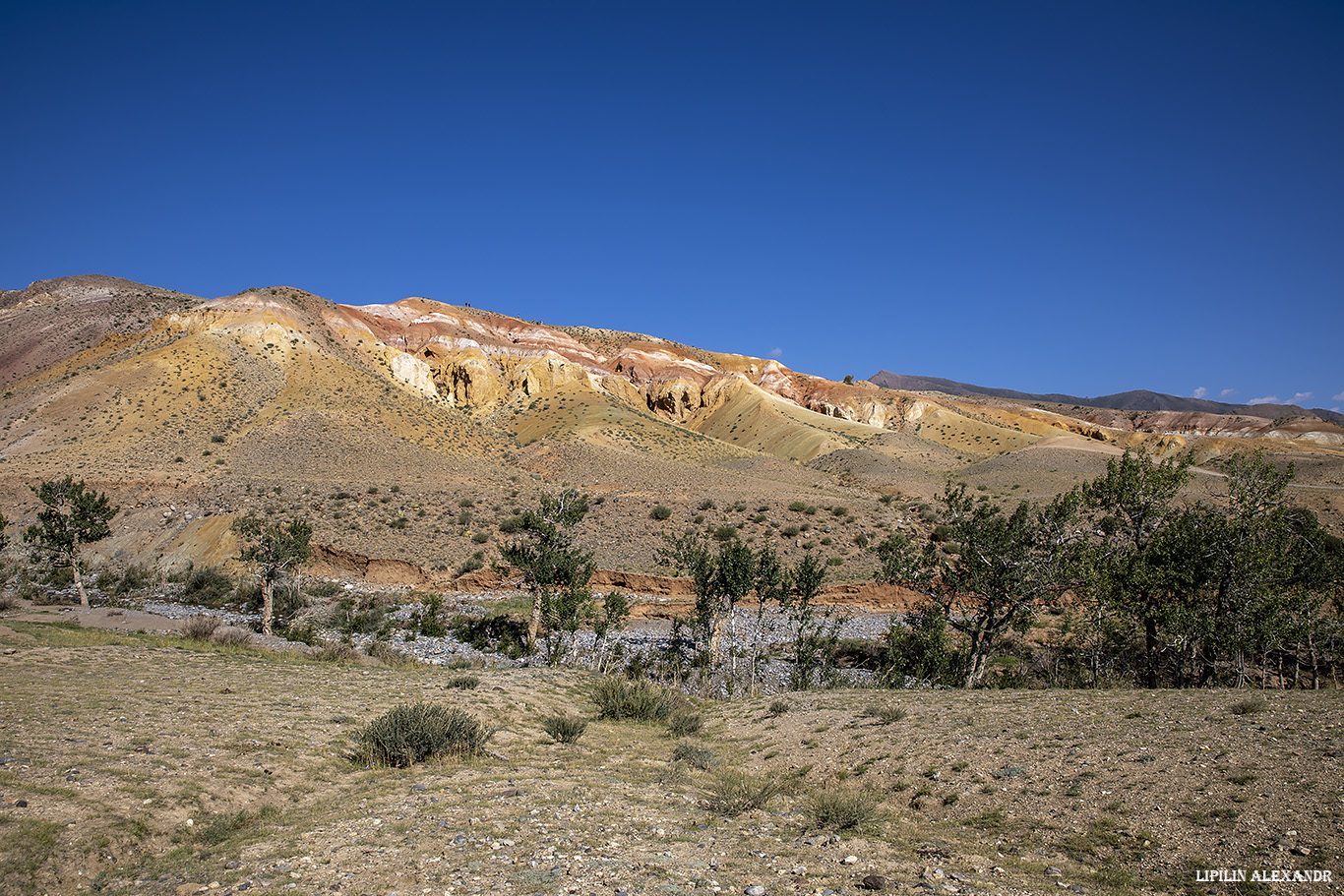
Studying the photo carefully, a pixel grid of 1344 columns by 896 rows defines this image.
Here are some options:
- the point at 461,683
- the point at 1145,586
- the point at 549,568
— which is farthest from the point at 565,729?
the point at 1145,586

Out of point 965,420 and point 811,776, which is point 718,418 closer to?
point 965,420

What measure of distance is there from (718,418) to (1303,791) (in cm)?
8563

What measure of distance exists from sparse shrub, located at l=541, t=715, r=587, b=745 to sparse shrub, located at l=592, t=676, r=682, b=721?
2234 mm

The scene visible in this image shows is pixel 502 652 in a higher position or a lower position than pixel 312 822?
lower

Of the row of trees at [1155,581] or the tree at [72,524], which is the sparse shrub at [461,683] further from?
the tree at [72,524]

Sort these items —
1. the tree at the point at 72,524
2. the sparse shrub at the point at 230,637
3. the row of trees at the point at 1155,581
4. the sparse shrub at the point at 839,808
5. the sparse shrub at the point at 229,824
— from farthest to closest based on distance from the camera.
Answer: the tree at the point at 72,524 → the sparse shrub at the point at 230,637 → the row of trees at the point at 1155,581 → the sparse shrub at the point at 839,808 → the sparse shrub at the point at 229,824

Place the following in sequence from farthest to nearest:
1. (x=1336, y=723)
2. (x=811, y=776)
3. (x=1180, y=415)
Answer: (x=1180, y=415) < (x=811, y=776) < (x=1336, y=723)

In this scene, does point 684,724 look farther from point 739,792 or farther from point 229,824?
point 229,824

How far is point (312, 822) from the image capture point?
23.8 ft

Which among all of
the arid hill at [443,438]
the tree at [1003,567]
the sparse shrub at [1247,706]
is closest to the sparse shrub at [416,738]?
the sparse shrub at [1247,706]

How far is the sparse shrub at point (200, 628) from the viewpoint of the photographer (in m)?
18.6

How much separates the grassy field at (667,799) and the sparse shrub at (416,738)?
11.2 inches

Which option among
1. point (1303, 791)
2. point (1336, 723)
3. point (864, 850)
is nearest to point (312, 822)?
point (864, 850)

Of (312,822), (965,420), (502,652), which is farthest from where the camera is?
(965,420)
